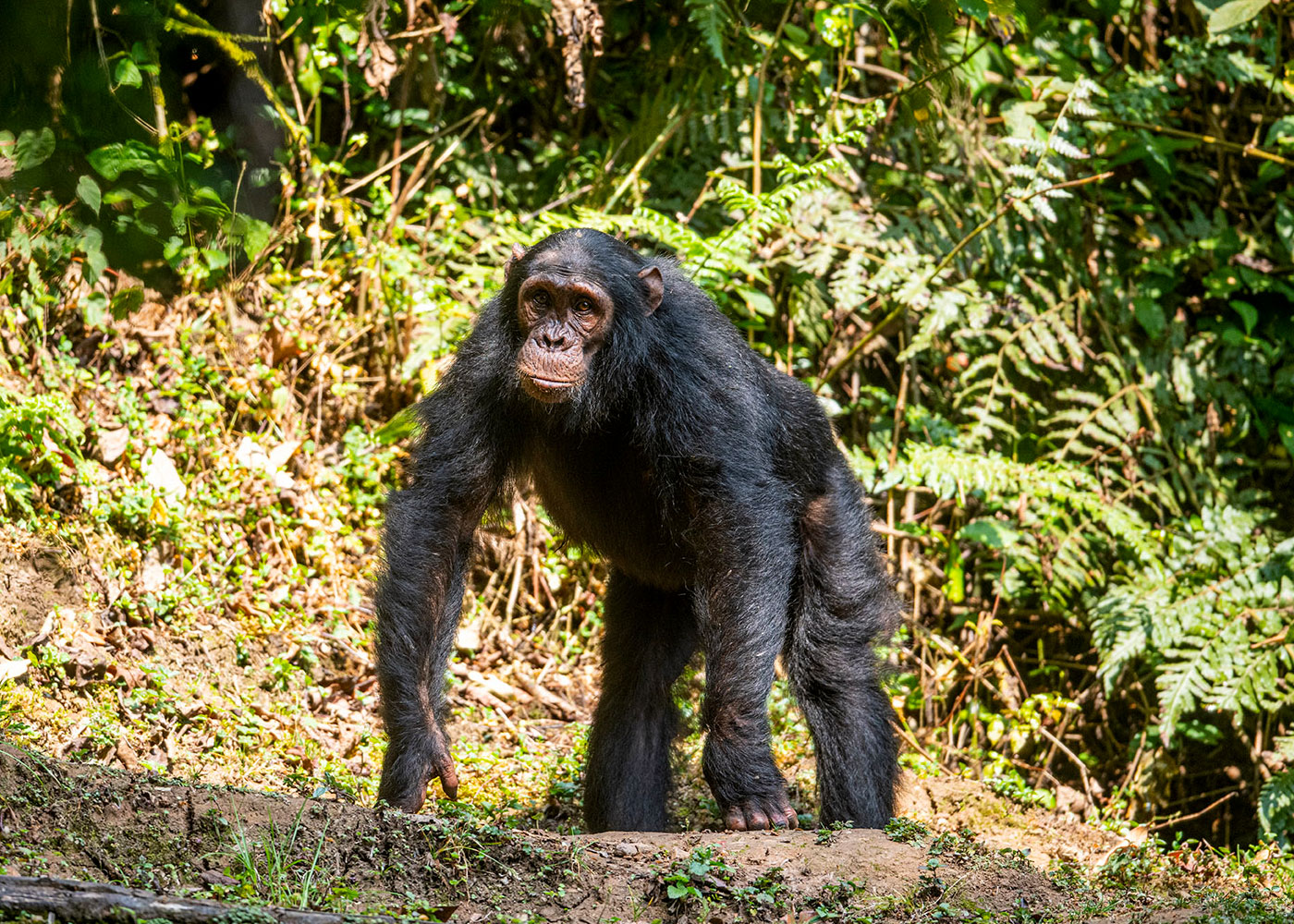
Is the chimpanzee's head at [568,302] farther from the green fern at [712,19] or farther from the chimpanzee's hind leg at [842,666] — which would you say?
the green fern at [712,19]

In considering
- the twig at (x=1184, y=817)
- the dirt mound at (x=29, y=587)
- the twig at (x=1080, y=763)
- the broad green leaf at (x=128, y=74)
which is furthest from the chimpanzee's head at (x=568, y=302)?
the twig at (x=1184, y=817)

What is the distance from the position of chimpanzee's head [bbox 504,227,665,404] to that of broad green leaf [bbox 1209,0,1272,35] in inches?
193

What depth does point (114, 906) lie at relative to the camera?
3.00 metres

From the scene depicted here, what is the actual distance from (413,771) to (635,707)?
1.44m

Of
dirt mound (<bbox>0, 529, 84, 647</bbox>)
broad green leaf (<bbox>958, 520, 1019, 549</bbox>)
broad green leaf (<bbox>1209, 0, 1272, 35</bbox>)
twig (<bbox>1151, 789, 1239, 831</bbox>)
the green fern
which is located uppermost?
broad green leaf (<bbox>1209, 0, 1272, 35</bbox>)

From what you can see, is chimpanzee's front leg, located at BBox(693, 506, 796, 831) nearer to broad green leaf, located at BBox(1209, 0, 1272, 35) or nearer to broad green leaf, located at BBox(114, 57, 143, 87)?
broad green leaf, located at BBox(114, 57, 143, 87)

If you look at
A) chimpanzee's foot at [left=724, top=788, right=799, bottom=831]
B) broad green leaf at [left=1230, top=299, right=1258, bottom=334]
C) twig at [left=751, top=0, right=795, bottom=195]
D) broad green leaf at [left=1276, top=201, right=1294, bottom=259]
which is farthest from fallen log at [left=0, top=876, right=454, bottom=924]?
broad green leaf at [left=1276, top=201, right=1294, bottom=259]

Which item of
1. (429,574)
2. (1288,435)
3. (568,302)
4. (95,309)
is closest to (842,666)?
(429,574)

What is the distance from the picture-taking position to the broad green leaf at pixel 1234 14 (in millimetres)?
8188

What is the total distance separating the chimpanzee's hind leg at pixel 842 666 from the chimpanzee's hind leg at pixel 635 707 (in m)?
0.69

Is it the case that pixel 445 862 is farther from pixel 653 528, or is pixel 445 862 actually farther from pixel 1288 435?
pixel 1288 435

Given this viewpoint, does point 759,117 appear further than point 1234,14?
Yes

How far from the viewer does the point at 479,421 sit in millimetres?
5680

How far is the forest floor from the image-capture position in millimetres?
4020
